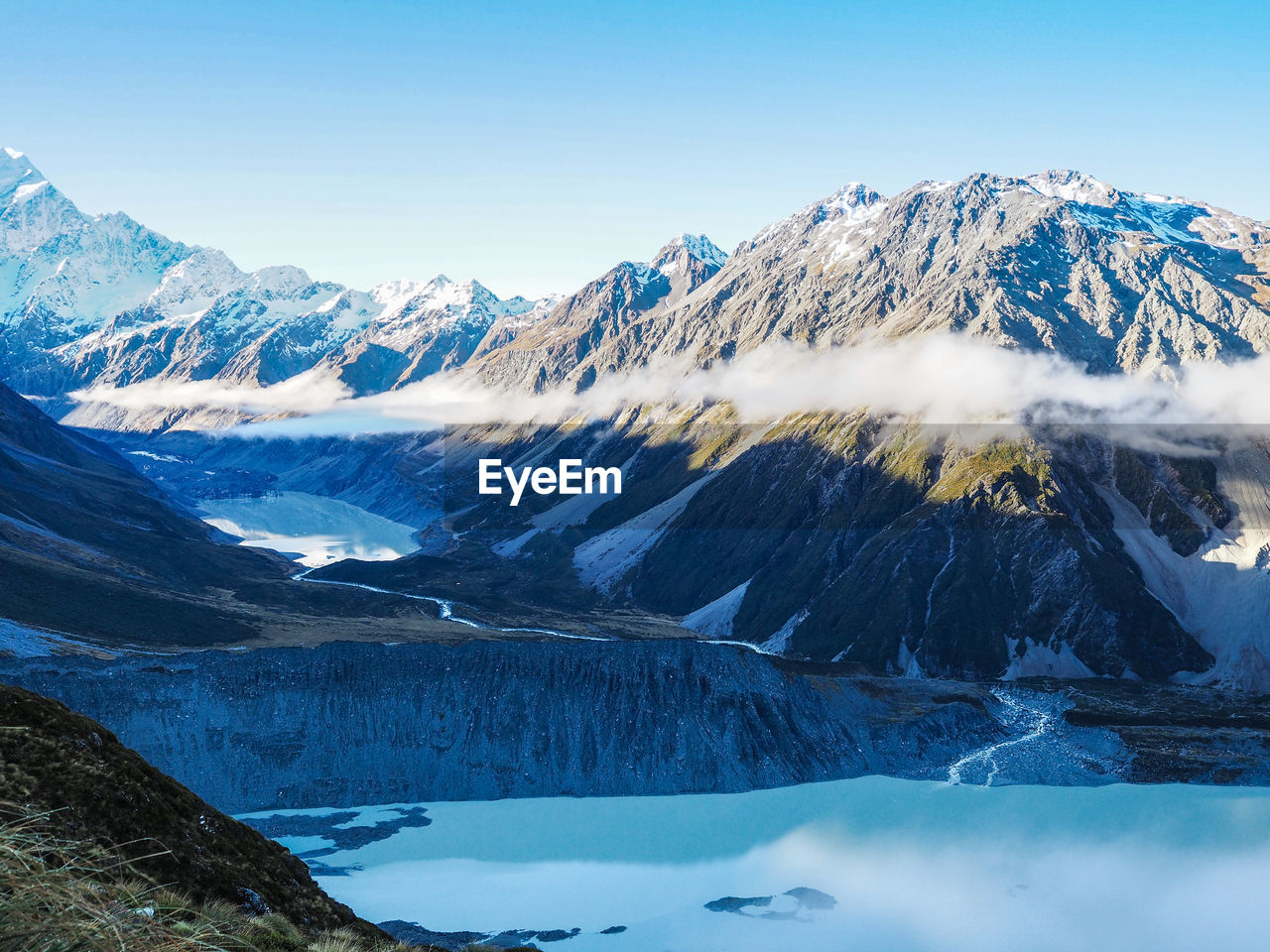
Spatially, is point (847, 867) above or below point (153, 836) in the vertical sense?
below

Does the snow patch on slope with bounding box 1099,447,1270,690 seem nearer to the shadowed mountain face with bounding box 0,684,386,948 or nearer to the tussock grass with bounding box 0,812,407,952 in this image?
the shadowed mountain face with bounding box 0,684,386,948

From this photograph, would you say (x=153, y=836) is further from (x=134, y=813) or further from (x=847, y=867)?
(x=847, y=867)

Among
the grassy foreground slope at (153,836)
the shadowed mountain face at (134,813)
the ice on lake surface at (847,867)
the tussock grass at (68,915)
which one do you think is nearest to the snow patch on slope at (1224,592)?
the ice on lake surface at (847,867)

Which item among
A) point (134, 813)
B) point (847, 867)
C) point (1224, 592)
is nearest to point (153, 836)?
point (134, 813)

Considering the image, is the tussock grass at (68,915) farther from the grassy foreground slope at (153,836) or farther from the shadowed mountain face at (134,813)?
the shadowed mountain face at (134,813)

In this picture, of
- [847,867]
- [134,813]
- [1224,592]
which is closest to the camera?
[134,813]

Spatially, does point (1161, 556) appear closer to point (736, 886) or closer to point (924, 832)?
point (924, 832)

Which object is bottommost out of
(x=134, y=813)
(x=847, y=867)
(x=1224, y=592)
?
(x=847, y=867)

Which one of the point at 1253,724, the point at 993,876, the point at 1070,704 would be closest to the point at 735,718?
the point at 993,876
